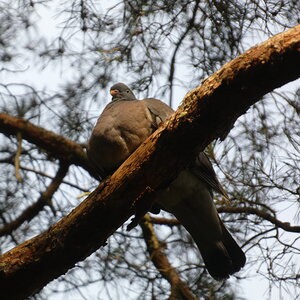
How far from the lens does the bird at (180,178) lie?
2600 mm

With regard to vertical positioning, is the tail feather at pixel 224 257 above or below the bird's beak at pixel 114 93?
below

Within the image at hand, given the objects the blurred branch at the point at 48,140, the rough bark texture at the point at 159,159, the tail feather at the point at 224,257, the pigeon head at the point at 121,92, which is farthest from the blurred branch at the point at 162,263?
the rough bark texture at the point at 159,159

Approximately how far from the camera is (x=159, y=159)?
195 cm

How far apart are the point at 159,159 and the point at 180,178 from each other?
28.4 inches

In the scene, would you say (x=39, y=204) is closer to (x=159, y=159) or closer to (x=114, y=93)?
(x=114, y=93)

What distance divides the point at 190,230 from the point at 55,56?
63.1 inches

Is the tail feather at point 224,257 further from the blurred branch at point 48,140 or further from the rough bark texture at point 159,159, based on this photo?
the blurred branch at point 48,140

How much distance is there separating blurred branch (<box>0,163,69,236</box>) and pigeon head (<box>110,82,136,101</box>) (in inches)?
23.8

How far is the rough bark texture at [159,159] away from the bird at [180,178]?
0.52 m

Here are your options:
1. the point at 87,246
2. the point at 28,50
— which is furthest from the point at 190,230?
the point at 28,50

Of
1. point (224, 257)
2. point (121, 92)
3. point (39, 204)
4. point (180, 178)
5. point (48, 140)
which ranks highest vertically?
point (48, 140)

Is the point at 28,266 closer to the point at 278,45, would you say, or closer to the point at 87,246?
the point at 87,246

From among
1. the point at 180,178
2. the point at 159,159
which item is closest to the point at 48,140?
the point at 180,178

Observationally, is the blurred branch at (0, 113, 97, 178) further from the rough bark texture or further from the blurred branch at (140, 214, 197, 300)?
the rough bark texture
